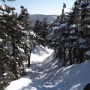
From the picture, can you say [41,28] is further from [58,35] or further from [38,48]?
[58,35]

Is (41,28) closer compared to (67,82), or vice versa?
(67,82)

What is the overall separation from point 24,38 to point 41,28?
2131 inches

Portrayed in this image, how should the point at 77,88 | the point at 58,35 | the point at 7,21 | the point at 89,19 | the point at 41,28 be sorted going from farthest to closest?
the point at 41,28
the point at 58,35
the point at 89,19
the point at 77,88
the point at 7,21

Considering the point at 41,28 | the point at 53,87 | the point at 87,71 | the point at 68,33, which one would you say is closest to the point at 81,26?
the point at 68,33

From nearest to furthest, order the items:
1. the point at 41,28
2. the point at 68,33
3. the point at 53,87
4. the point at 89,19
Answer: the point at 53,87 → the point at 89,19 → the point at 68,33 → the point at 41,28

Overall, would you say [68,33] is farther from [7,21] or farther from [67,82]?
[7,21]

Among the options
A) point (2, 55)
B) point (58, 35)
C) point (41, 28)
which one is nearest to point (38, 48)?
point (41, 28)

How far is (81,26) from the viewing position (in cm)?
4175

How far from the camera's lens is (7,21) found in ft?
75.2

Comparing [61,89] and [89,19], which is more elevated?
[89,19]

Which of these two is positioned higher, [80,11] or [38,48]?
[80,11]

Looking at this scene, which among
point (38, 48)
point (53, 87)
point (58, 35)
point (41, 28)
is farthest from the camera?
point (41, 28)

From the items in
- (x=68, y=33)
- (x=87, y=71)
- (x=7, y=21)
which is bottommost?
(x=87, y=71)

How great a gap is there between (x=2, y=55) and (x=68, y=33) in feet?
80.1
